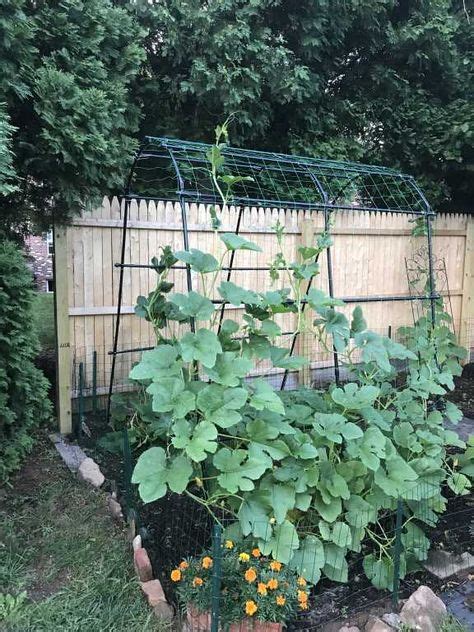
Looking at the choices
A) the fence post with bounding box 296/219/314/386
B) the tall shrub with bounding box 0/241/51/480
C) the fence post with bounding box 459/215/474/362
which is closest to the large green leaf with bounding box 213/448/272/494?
the tall shrub with bounding box 0/241/51/480

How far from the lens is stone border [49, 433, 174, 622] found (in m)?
2.07

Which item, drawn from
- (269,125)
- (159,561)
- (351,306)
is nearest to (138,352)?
(159,561)

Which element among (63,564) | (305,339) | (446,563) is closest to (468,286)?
(305,339)

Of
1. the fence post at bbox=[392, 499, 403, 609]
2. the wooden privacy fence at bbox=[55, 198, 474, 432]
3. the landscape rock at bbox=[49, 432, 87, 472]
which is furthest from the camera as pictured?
the wooden privacy fence at bbox=[55, 198, 474, 432]

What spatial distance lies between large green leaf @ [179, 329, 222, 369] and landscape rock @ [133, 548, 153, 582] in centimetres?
96

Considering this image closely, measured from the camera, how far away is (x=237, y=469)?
6.44 feet

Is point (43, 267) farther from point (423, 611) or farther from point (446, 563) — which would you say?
point (423, 611)

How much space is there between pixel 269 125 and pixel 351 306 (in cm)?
213

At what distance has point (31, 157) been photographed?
325cm

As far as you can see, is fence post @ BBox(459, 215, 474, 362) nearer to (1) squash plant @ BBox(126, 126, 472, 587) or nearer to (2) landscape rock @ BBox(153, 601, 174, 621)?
(1) squash plant @ BBox(126, 126, 472, 587)

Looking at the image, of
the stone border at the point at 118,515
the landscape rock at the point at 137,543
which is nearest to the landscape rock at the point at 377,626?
the stone border at the point at 118,515

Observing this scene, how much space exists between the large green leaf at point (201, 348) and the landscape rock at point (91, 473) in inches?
56.7

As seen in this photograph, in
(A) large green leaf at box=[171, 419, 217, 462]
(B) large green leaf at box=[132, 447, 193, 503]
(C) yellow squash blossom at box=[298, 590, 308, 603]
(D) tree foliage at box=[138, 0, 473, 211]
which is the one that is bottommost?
(C) yellow squash blossom at box=[298, 590, 308, 603]

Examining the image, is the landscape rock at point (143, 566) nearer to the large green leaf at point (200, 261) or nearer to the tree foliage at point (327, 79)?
the large green leaf at point (200, 261)
